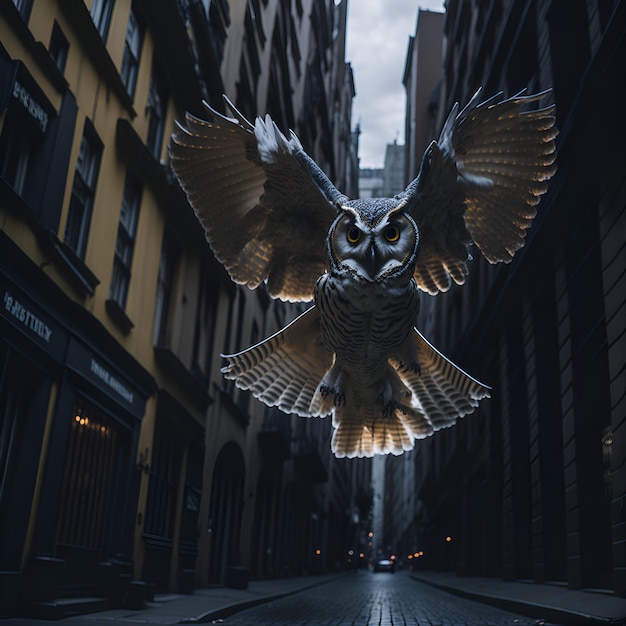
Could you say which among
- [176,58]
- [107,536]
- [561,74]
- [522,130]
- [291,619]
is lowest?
[291,619]

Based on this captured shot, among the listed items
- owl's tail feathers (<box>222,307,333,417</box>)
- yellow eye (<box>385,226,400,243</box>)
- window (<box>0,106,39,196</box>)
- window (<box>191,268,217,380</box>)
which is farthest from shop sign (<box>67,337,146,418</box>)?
yellow eye (<box>385,226,400,243</box>)

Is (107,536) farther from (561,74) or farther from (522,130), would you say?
(561,74)

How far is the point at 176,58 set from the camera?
1400 centimetres

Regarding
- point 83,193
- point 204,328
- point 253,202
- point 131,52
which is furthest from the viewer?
point 204,328

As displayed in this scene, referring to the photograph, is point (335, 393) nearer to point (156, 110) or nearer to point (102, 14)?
point (102, 14)

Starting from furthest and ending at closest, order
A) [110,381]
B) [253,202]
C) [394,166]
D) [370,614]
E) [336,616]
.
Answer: [394,166], [370,614], [336,616], [110,381], [253,202]

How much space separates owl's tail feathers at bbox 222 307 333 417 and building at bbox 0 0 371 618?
4359 millimetres

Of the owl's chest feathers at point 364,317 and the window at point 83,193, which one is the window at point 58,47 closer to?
the window at point 83,193

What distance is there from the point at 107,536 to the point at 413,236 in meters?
9.29

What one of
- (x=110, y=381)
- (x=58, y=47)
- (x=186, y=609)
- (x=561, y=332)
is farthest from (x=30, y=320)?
(x=561, y=332)

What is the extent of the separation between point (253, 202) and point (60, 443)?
5.81 m

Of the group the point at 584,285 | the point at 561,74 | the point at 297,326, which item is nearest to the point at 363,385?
the point at 297,326

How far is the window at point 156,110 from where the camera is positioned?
13.7 m

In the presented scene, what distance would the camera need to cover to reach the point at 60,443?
367 inches
